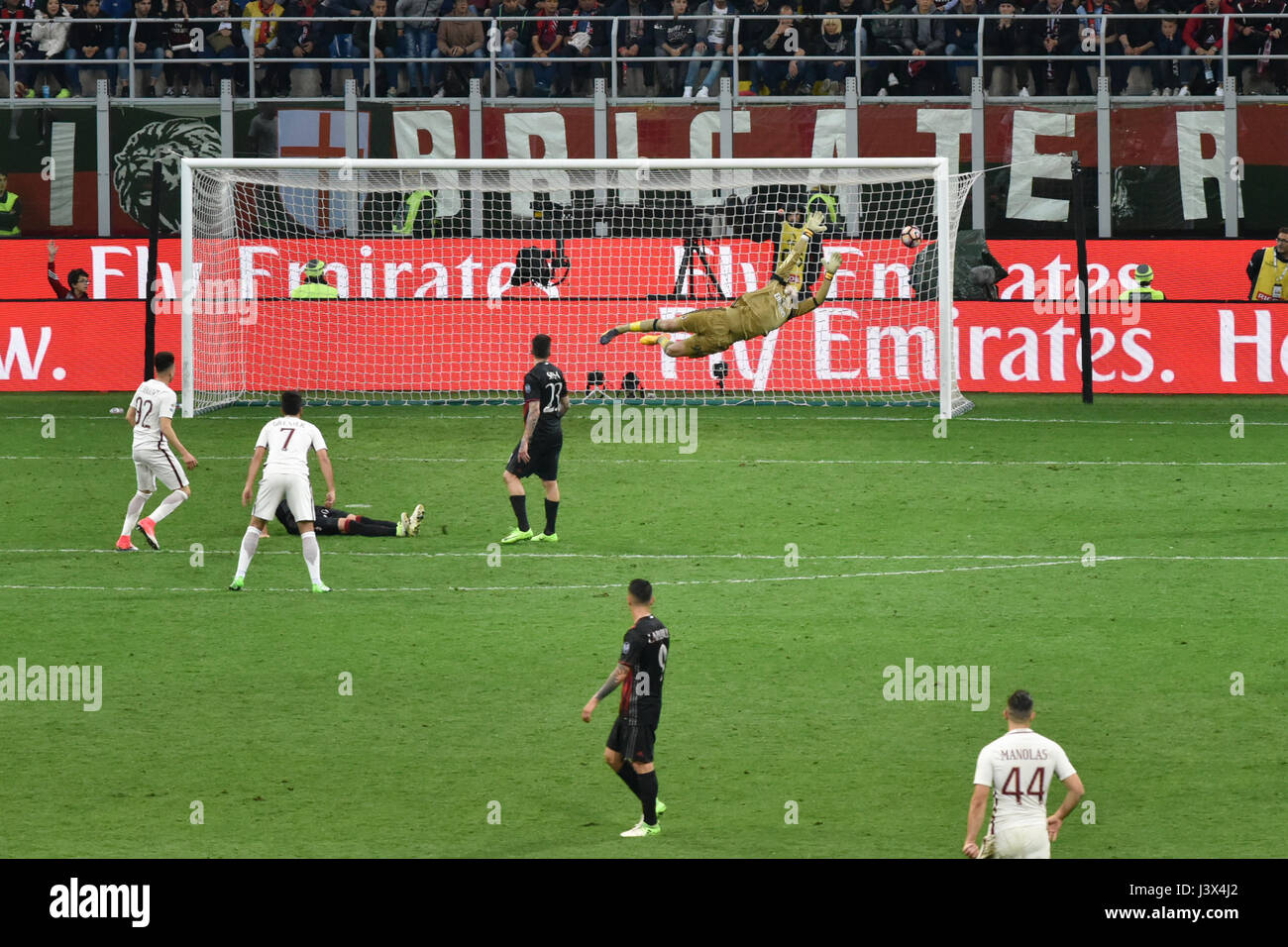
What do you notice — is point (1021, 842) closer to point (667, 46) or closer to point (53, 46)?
point (667, 46)

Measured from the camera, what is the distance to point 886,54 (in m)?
33.1

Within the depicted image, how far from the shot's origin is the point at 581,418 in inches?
1110

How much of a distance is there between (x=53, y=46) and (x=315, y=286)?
28.0ft

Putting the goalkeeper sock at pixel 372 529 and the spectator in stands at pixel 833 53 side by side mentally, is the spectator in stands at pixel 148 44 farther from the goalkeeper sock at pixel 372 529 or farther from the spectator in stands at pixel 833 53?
the goalkeeper sock at pixel 372 529

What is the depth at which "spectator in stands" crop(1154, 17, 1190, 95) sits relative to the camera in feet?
108

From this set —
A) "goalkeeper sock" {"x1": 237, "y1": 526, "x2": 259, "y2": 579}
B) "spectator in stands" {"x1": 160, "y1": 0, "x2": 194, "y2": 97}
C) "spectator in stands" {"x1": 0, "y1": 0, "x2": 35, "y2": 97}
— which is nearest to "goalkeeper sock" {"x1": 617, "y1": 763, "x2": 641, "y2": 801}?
"goalkeeper sock" {"x1": 237, "y1": 526, "x2": 259, "y2": 579}

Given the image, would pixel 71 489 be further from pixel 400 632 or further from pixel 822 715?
pixel 822 715

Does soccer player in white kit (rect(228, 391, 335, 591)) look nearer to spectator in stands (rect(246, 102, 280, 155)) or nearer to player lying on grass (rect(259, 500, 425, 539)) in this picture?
player lying on grass (rect(259, 500, 425, 539))

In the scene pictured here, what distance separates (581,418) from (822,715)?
1499cm

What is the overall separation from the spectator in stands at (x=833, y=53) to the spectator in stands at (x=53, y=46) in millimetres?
13900

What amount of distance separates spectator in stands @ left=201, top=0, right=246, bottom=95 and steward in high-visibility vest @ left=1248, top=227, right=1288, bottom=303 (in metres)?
18.1

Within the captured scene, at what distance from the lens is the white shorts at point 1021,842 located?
902cm

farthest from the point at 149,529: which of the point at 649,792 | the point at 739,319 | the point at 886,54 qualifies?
the point at 886,54

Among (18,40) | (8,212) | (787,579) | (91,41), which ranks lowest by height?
(787,579)
